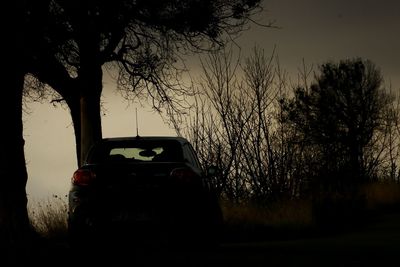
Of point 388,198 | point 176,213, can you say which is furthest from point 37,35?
point 388,198

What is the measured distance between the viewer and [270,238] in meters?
17.4

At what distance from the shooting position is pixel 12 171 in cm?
1332

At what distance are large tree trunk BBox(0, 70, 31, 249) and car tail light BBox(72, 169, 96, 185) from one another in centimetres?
221

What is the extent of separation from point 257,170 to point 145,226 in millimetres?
14271

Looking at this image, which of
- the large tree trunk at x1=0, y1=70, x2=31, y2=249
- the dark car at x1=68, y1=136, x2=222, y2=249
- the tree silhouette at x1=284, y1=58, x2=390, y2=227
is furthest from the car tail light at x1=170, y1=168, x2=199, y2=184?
the tree silhouette at x1=284, y1=58, x2=390, y2=227

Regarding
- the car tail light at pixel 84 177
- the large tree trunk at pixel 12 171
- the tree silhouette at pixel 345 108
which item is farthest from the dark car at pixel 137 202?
the tree silhouette at pixel 345 108

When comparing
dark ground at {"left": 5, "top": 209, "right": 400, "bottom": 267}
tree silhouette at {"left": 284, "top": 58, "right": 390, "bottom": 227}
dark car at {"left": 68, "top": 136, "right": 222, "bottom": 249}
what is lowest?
dark ground at {"left": 5, "top": 209, "right": 400, "bottom": 267}

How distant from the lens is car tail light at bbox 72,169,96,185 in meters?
11.2

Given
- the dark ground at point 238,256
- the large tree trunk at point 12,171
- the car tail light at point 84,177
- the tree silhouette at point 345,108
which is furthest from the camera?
the tree silhouette at point 345,108

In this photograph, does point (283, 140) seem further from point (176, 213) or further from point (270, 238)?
point (176, 213)

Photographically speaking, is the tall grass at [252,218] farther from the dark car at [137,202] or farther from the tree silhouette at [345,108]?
the tree silhouette at [345,108]

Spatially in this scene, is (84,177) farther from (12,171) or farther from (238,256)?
(12,171)

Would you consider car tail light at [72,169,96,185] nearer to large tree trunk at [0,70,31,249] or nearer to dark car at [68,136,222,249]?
dark car at [68,136,222,249]

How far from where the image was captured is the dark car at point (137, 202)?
11047 mm
